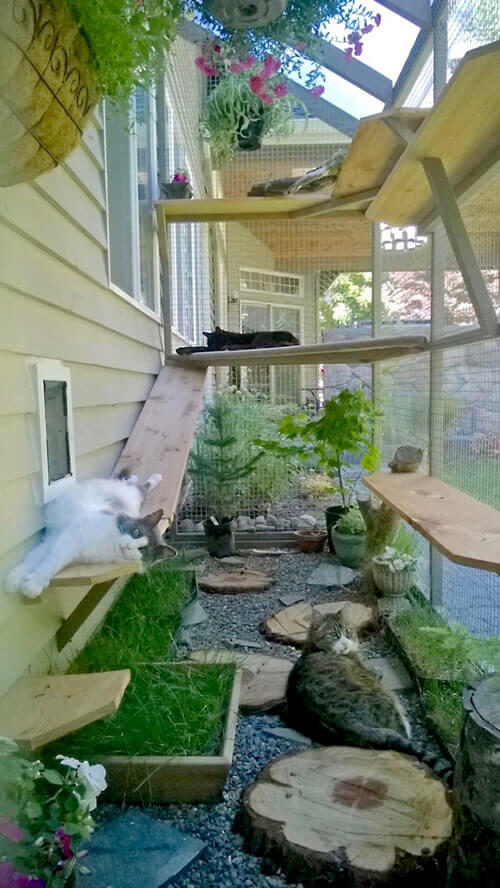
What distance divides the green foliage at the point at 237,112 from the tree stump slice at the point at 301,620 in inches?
123

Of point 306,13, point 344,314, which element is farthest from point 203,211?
point 344,314

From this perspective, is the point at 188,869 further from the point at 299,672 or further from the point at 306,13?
the point at 306,13

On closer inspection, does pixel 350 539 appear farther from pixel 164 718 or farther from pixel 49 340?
pixel 49 340

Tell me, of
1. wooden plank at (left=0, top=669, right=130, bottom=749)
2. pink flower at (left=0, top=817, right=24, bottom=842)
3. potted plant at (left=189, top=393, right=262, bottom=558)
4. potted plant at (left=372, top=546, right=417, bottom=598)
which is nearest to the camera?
pink flower at (left=0, top=817, right=24, bottom=842)

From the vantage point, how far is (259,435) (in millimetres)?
5180

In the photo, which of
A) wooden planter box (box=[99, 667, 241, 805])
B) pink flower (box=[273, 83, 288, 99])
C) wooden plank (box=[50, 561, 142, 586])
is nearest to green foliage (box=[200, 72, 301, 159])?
pink flower (box=[273, 83, 288, 99])

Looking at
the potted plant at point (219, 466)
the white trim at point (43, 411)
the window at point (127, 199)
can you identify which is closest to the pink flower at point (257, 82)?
the window at point (127, 199)

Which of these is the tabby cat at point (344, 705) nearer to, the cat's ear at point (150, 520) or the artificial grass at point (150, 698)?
the artificial grass at point (150, 698)

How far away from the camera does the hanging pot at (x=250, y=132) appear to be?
4.08 m

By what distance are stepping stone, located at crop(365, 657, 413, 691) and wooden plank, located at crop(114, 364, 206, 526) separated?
108cm

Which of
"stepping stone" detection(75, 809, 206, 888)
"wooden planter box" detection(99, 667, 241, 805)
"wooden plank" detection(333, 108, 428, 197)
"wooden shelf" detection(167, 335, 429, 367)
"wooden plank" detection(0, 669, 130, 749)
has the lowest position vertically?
"stepping stone" detection(75, 809, 206, 888)

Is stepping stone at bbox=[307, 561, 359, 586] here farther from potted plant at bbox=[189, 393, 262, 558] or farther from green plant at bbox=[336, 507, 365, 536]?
potted plant at bbox=[189, 393, 262, 558]

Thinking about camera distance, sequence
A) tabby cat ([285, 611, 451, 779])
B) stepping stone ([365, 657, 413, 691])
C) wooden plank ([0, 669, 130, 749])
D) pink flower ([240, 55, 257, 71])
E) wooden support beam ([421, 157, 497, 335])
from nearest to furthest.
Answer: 1. wooden plank ([0, 669, 130, 749])
2. tabby cat ([285, 611, 451, 779])
3. wooden support beam ([421, 157, 497, 335])
4. stepping stone ([365, 657, 413, 691])
5. pink flower ([240, 55, 257, 71])

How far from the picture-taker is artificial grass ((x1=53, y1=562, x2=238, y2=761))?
1.70 metres
